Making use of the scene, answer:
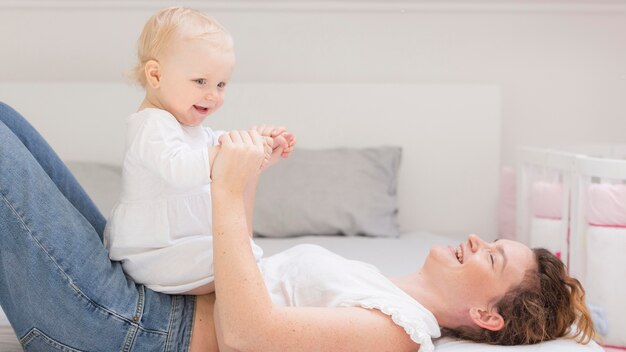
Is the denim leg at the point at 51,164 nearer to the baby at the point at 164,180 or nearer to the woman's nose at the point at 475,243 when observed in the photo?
the baby at the point at 164,180

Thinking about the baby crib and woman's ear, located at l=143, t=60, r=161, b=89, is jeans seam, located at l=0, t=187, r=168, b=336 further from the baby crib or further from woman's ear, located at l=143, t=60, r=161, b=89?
the baby crib

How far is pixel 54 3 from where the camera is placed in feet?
10.5

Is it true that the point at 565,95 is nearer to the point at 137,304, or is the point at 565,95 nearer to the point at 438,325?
the point at 438,325

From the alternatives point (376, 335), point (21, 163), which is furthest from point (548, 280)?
point (21, 163)

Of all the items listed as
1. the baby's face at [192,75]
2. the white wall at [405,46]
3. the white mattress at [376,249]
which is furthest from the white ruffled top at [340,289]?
the white wall at [405,46]

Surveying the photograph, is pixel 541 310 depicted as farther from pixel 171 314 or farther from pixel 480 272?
pixel 171 314

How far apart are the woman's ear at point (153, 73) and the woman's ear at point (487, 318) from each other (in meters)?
0.74

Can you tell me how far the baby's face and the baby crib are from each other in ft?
3.87

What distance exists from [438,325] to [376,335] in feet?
0.77

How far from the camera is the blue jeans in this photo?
1309mm

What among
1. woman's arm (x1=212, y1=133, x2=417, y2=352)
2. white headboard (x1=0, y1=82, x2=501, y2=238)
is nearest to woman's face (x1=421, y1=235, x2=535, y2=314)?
woman's arm (x1=212, y1=133, x2=417, y2=352)

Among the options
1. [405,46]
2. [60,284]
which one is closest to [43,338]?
[60,284]

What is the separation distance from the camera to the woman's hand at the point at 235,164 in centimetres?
132

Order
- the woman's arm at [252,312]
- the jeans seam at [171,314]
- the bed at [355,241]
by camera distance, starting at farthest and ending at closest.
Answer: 1. the bed at [355,241]
2. the jeans seam at [171,314]
3. the woman's arm at [252,312]
